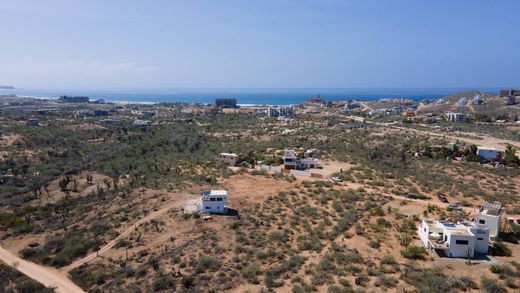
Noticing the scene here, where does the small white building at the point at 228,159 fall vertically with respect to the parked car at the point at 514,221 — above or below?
above

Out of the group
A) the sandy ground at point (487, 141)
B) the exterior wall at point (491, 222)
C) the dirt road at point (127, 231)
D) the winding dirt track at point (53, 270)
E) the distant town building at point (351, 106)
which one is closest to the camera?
the winding dirt track at point (53, 270)

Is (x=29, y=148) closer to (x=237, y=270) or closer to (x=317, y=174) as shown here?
(x=317, y=174)

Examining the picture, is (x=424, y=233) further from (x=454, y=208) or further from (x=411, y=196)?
(x=411, y=196)

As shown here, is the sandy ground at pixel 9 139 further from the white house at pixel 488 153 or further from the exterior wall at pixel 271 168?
the white house at pixel 488 153

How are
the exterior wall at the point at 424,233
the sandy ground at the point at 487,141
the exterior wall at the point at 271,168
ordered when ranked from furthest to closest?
the sandy ground at the point at 487,141, the exterior wall at the point at 271,168, the exterior wall at the point at 424,233

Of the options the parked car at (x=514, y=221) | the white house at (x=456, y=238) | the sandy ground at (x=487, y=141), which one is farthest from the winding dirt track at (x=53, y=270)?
the sandy ground at (x=487, y=141)

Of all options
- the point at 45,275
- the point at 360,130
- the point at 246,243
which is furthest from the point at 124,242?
the point at 360,130

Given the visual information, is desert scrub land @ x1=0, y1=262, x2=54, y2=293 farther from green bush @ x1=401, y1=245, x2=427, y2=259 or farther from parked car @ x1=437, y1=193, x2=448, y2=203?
parked car @ x1=437, y1=193, x2=448, y2=203

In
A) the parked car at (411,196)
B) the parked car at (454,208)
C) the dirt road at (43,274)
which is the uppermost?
the parked car at (411,196)
